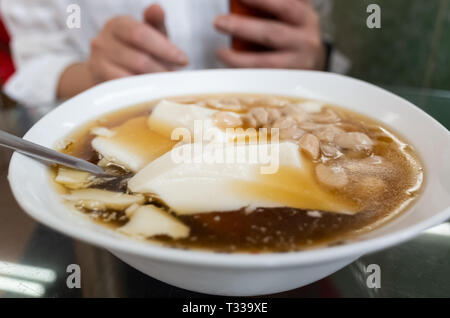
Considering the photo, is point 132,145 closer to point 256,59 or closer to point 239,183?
point 239,183

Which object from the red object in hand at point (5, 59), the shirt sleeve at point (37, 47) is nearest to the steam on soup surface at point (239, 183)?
the shirt sleeve at point (37, 47)

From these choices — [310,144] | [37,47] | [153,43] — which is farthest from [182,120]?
[37,47]

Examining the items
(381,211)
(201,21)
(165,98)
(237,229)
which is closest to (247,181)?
(237,229)

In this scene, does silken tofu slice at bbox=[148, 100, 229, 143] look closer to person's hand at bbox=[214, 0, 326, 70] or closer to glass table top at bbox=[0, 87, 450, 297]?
glass table top at bbox=[0, 87, 450, 297]

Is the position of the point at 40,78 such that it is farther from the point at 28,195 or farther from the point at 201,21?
the point at 28,195

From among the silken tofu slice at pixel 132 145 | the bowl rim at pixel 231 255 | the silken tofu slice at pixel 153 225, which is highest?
the silken tofu slice at pixel 132 145

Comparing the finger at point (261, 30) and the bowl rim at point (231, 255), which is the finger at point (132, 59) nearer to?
the finger at point (261, 30)
